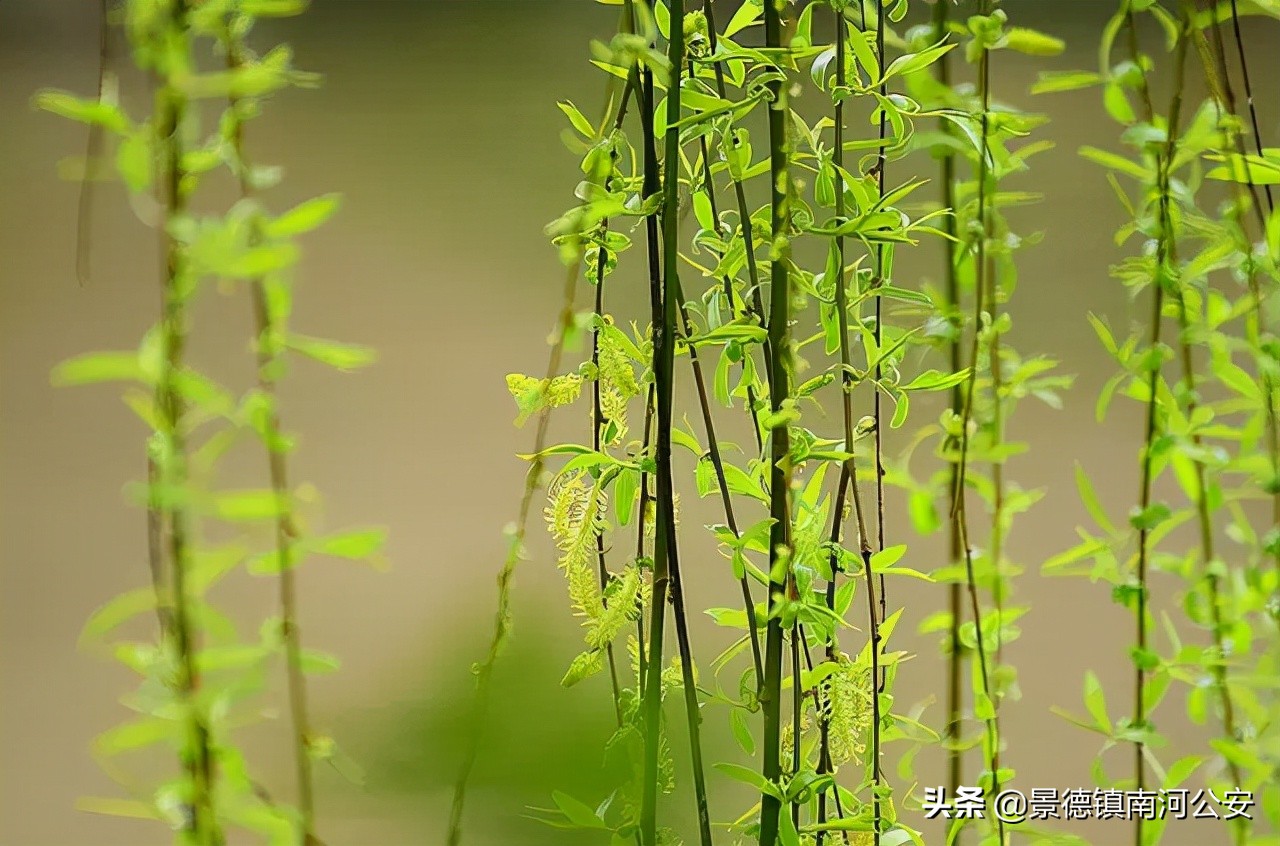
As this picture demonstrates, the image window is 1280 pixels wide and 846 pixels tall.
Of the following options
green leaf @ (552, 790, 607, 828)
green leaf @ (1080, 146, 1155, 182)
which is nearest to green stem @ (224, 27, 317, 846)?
green leaf @ (552, 790, 607, 828)

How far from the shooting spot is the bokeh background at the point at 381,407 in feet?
2.35

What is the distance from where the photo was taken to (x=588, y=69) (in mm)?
777

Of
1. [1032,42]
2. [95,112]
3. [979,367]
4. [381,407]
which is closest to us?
[95,112]

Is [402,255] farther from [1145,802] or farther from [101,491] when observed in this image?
[1145,802]

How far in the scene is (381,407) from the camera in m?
0.77

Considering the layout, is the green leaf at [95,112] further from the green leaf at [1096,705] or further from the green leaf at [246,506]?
the green leaf at [1096,705]

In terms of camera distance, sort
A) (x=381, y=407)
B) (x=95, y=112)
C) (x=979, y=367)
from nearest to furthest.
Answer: (x=95, y=112) < (x=979, y=367) < (x=381, y=407)

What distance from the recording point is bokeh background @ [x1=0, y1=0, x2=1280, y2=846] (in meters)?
0.72

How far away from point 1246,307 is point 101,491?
82cm

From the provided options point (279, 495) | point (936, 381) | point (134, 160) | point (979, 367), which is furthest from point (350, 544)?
point (979, 367)

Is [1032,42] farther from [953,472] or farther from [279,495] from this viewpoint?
[279,495]

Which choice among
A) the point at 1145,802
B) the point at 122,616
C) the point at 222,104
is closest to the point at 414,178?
the point at 222,104

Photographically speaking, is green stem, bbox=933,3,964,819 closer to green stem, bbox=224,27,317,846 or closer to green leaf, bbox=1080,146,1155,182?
green leaf, bbox=1080,146,1155,182

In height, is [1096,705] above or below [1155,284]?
below
